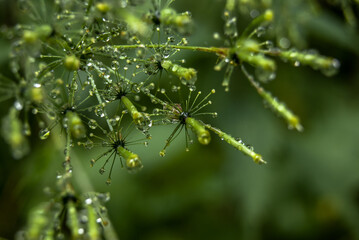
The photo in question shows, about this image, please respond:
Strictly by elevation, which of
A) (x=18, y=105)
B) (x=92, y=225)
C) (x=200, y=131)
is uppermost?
(x=18, y=105)

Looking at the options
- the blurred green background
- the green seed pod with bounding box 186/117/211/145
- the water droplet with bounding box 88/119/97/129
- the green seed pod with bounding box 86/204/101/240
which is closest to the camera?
the green seed pod with bounding box 86/204/101/240

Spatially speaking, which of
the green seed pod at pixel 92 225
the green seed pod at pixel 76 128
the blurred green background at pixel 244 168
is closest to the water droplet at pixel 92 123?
the green seed pod at pixel 76 128

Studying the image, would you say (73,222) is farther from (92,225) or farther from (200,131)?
(200,131)

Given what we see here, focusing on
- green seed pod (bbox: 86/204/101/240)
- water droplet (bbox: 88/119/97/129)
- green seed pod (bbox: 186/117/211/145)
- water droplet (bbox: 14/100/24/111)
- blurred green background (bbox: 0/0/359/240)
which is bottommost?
green seed pod (bbox: 86/204/101/240)

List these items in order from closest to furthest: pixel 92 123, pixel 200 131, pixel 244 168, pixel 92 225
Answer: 1. pixel 92 225
2. pixel 200 131
3. pixel 92 123
4. pixel 244 168

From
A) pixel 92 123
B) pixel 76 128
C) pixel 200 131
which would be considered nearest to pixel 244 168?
pixel 92 123

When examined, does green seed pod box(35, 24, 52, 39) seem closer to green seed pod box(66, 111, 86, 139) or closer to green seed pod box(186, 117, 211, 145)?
green seed pod box(66, 111, 86, 139)

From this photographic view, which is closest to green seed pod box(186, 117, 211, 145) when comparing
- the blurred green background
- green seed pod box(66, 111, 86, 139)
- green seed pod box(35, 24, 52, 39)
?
green seed pod box(66, 111, 86, 139)
